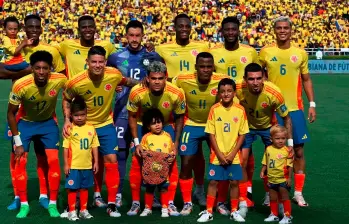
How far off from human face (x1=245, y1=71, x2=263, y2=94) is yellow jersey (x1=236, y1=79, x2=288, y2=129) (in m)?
0.16

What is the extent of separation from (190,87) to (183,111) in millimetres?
335

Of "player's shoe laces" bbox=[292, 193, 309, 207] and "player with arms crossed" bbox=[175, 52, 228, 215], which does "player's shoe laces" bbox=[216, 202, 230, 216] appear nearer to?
"player with arms crossed" bbox=[175, 52, 228, 215]

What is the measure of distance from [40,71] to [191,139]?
2.12m

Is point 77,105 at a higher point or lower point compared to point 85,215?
higher

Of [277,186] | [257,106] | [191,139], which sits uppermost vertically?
[257,106]

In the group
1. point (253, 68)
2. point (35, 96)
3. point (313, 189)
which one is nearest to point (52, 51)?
point (35, 96)

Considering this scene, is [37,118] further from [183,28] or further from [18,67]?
[183,28]

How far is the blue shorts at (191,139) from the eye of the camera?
26.1ft

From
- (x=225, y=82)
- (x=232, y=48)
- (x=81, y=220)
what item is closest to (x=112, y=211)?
(x=81, y=220)

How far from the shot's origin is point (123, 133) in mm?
8484

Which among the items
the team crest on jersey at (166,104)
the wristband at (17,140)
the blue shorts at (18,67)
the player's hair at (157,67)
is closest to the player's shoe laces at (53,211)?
the wristband at (17,140)

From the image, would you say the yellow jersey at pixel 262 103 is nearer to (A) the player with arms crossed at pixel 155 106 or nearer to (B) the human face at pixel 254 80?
(B) the human face at pixel 254 80

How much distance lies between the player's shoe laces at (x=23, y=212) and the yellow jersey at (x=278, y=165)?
10.1ft

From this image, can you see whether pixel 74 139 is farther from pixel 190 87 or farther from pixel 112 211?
pixel 190 87
